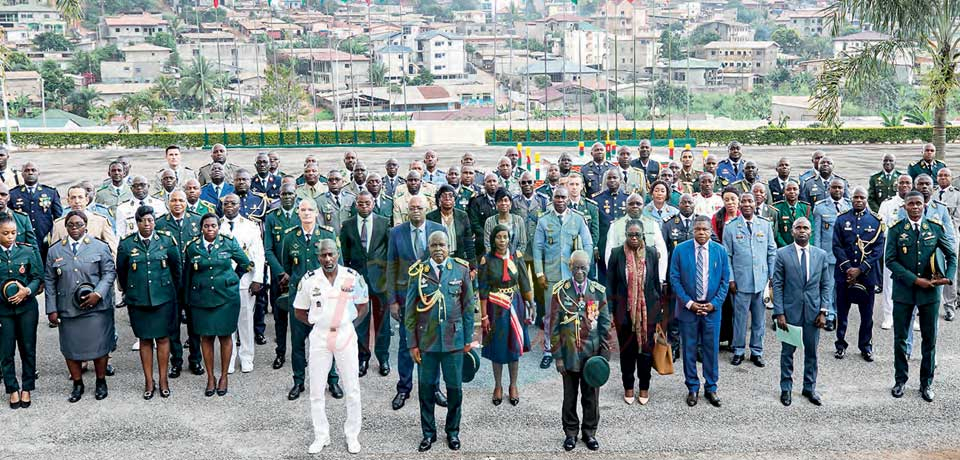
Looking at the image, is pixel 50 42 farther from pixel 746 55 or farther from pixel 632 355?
pixel 632 355

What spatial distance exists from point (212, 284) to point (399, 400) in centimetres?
201

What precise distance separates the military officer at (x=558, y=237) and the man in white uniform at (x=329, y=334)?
2627 mm

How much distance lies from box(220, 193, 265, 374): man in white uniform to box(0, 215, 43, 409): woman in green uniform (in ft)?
5.63

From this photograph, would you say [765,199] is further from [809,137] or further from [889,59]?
[809,137]

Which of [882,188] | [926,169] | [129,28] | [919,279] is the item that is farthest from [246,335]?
[129,28]

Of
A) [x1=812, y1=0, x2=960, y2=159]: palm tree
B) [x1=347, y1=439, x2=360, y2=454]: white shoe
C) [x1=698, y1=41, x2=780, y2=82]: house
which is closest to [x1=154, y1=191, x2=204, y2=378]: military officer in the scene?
[x1=347, y1=439, x2=360, y2=454]: white shoe

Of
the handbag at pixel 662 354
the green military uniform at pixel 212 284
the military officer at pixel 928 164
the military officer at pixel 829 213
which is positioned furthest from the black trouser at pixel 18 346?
the military officer at pixel 928 164

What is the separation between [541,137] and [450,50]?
3035 inches

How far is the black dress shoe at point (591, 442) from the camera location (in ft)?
23.7

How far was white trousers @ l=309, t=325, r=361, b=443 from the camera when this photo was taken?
23.4 feet

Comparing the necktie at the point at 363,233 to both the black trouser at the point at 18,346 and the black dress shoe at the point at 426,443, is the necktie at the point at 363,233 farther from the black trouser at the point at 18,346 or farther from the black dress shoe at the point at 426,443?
the black trouser at the point at 18,346

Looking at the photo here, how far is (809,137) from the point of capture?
39781 millimetres

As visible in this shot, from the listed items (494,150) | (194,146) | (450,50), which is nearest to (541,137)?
(494,150)

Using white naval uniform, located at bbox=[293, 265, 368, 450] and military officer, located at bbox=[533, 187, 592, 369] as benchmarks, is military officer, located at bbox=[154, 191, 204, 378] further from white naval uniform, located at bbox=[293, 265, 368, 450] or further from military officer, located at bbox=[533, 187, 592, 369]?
military officer, located at bbox=[533, 187, 592, 369]
